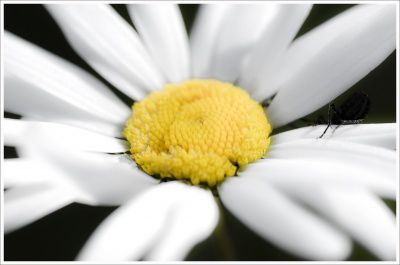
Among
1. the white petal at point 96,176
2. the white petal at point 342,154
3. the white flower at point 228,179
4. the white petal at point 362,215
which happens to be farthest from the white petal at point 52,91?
the white petal at point 362,215

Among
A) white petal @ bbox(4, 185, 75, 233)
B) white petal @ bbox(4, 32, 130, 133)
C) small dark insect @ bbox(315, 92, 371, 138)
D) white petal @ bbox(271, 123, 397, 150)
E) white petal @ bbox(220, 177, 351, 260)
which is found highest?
white petal @ bbox(4, 32, 130, 133)

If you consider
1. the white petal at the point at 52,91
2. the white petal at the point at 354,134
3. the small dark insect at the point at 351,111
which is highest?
the white petal at the point at 52,91

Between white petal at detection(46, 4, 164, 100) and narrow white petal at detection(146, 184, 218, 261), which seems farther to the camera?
white petal at detection(46, 4, 164, 100)

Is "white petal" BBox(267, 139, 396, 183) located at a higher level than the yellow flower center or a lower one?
lower

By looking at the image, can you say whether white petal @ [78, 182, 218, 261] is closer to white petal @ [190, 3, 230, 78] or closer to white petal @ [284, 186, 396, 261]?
white petal @ [284, 186, 396, 261]

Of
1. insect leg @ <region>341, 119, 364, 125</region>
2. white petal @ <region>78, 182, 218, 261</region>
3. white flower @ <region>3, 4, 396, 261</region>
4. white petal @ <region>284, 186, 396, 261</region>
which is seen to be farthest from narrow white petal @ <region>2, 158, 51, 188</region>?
insect leg @ <region>341, 119, 364, 125</region>

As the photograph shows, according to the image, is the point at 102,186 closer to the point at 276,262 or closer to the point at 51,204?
the point at 51,204

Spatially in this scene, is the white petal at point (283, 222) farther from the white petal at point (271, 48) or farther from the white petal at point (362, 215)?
the white petal at point (271, 48)
